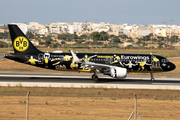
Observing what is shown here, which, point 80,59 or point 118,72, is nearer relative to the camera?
point 118,72

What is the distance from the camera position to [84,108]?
1878 cm

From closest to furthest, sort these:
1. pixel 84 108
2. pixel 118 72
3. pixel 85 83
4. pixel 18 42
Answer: pixel 84 108
pixel 85 83
pixel 118 72
pixel 18 42

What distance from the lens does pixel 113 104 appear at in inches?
800

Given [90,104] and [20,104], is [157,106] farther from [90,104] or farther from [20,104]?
[20,104]

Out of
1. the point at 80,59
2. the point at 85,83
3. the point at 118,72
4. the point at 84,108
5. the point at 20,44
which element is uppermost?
the point at 20,44

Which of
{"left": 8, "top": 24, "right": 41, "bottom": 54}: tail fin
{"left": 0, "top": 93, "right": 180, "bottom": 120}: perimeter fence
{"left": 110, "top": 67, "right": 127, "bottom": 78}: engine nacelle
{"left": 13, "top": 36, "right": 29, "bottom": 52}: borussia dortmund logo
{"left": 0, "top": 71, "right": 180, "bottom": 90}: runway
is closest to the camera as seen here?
{"left": 0, "top": 93, "right": 180, "bottom": 120}: perimeter fence

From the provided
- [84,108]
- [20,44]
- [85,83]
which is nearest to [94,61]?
[85,83]

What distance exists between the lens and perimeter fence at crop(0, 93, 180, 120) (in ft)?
54.0

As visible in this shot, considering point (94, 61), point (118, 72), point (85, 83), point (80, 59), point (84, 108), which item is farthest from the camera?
point (94, 61)

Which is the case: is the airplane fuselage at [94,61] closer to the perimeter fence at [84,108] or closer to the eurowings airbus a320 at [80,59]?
the eurowings airbus a320 at [80,59]

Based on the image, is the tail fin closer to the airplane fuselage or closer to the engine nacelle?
the airplane fuselage

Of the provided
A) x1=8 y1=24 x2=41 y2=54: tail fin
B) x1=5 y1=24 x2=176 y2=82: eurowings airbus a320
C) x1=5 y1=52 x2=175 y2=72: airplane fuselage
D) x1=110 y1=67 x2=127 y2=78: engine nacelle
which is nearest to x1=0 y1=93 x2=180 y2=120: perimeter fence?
x1=110 y1=67 x2=127 y2=78: engine nacelle

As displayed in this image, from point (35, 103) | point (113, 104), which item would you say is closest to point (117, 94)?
point (113, 104)

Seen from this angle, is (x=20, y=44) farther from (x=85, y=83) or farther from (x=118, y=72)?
(x=118, y=72)
